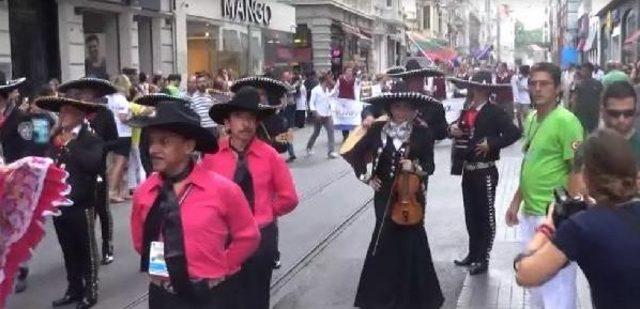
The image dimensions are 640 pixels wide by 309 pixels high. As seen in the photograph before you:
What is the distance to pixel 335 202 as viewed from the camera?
Result: 12758mm

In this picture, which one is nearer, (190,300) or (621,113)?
(190,300)

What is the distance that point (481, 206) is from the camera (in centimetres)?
823

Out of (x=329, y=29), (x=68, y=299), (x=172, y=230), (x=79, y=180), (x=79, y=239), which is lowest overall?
(x=68, y=299)

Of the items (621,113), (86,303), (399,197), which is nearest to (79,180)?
(86,303)

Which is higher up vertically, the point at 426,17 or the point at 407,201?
the point at 426,17

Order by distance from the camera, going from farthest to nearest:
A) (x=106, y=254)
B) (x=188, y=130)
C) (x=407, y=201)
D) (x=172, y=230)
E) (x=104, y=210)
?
(x=106, y=254)
(x=104, y=210)
(x=407, y=201)
(x=188, y=130)
(x=172, y=230)

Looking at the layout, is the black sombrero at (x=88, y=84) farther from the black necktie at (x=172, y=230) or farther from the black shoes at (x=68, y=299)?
the black necktie at (x=172, y=230)

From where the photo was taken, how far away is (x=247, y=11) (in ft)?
109

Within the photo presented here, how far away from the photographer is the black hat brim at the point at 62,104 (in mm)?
7020

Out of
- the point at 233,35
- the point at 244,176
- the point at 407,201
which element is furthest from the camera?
the point at 233,35

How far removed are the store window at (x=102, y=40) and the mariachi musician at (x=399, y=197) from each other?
15.6 meters

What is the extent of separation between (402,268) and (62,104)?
290 cm

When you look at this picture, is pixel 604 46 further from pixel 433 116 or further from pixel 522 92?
pixel 433 116

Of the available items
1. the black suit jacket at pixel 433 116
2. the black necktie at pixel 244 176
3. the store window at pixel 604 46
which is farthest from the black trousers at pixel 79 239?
the store window at pixel 604 46
